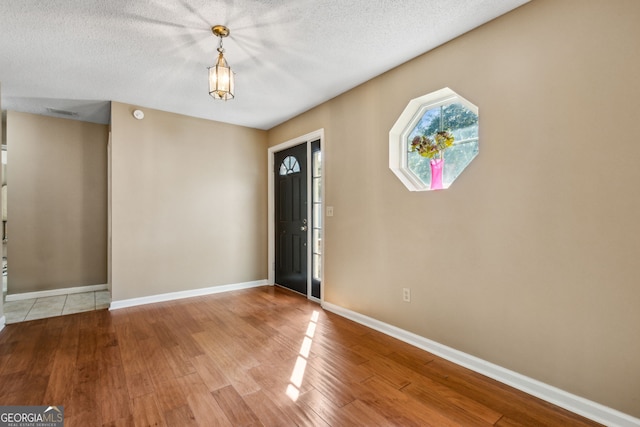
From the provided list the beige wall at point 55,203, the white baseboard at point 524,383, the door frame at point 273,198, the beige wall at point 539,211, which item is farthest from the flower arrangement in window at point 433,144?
the beige wall at point 55,203

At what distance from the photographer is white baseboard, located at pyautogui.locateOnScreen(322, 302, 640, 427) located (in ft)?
5.33

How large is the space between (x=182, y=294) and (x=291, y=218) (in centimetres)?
185

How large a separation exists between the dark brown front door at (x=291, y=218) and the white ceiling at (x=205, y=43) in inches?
42.7

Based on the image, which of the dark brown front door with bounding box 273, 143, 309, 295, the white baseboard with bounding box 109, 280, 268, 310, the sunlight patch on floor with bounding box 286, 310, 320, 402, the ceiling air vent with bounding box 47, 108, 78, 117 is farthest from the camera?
the dark brown front door with bounding box 273, 143, 309, 295

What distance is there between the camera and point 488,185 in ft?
7.03

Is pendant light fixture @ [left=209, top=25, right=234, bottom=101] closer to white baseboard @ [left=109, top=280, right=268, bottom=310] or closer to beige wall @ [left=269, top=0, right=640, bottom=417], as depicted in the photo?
beige wall @ [left=269, top=0, right=640, bottom=417]

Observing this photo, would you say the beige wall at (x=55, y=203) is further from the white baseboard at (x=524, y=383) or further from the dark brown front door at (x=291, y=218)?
the white baseboard at (x=524, y=383)

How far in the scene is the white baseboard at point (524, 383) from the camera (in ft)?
5.33

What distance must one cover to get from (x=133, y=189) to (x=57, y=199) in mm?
1482

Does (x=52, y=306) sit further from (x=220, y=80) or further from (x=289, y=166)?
(x=220, y=80)

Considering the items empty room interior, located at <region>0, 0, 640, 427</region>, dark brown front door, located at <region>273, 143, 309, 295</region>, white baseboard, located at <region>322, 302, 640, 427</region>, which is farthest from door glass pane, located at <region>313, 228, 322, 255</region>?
white baseboard, located at <region>322, 302, 640, 427</region>

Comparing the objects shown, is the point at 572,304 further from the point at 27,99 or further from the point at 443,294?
the point at 27,99

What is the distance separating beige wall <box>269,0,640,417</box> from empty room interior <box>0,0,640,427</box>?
1 cm

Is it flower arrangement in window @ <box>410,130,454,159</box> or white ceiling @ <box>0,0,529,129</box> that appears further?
flower arrangement in window @ <box>410,130,454,159</box>
